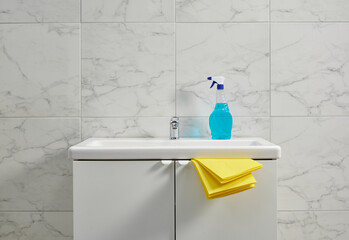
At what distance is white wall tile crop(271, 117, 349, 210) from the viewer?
1.32 meters

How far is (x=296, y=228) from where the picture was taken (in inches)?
51.9

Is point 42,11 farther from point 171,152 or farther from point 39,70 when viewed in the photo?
point 171,152

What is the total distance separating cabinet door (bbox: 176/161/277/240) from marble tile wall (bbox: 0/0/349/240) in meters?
0.35

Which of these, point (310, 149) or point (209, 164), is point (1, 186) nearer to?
point (209, 164)

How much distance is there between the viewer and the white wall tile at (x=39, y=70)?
1.31 meters

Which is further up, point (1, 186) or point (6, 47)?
point (6, 47)

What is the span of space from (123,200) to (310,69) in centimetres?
94

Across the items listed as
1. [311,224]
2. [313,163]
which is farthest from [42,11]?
[311,224]

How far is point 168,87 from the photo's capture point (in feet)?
4.33

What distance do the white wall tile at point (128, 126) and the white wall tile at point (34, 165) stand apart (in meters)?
0.07

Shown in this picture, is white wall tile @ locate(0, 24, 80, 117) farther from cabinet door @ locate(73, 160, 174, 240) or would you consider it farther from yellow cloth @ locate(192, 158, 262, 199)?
yellow cloth @ locate(192, 158, 262, 199)

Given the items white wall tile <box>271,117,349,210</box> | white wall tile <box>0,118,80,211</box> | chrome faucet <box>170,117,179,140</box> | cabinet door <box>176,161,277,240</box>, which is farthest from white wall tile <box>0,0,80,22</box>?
white wall tile <box>271,117,349,210</box>

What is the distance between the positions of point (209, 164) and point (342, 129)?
712 millimetres

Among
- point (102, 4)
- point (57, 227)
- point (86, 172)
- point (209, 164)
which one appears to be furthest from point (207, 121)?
point (57, 227)
